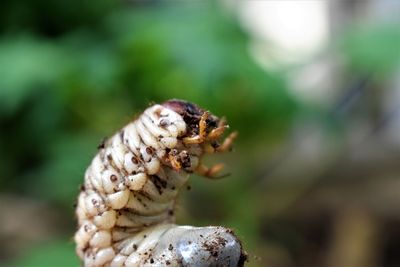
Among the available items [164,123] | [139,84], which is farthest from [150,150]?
[139,84]

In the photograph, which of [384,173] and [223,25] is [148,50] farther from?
[384,173]

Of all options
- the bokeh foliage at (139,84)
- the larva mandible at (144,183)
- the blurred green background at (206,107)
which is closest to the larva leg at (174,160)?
the larva mandible at (144,183)

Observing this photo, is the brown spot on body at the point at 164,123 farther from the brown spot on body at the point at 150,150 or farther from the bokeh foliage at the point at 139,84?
Result: the bokeh foliage at the point at 139,84

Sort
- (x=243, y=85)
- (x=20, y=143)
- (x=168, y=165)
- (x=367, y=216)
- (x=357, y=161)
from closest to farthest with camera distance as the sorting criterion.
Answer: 1. (x=168, y=165)
2. (x=243, y=85)
3. (x=20, y=143)
4. (x=367, y=216)
5. (x=357, y=161)

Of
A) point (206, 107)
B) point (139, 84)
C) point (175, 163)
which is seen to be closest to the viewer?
point (175, 163)

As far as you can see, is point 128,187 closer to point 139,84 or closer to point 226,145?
point 226,145

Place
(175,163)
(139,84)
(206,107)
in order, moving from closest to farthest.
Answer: (175,163), (206,107), (139,84)

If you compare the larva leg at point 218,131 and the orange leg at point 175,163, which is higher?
the larva leg at point 218,131

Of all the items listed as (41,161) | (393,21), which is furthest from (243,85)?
(41,161)
